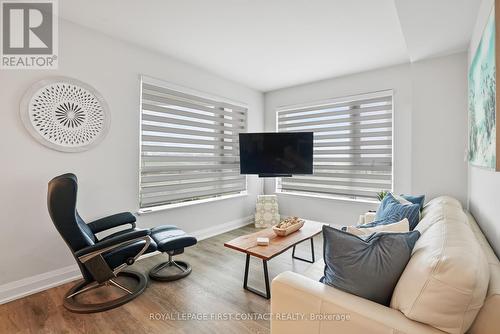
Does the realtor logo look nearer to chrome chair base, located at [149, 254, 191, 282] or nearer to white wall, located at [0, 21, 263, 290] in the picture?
white wall, located at [0, 21, 263, 290]

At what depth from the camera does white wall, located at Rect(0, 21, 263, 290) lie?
215cm

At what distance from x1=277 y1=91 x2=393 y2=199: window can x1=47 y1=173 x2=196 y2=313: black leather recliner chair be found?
8.85ft

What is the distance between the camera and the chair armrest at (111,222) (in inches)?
95.3

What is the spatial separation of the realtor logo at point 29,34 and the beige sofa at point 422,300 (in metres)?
2.91

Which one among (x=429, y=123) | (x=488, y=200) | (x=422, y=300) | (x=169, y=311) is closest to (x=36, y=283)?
(x=169, y=311)

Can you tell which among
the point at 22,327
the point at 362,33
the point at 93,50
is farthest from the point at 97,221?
the point at 362,33

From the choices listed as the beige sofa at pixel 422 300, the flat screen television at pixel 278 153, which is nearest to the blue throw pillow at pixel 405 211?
the beige sofa at pixel 422 300

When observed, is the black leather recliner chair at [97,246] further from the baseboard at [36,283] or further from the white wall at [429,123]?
the white wall at [429,123]

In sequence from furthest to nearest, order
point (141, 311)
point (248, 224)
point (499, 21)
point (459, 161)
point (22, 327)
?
point (248, 224) → point (459, 161) → point (141, 311) → point (22, 327) → point (499, 21)

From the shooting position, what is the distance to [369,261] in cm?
113

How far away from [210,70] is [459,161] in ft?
11.6

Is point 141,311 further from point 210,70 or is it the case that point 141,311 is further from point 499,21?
point 210,70

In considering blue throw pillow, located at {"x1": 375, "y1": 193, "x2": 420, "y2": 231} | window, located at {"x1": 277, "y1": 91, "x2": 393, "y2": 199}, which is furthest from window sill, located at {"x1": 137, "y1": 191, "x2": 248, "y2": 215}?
blue throw pillow, located at {"x1": 375, "y1": 193, "x2": 420, "y2": 231}

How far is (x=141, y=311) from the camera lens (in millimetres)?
1968
